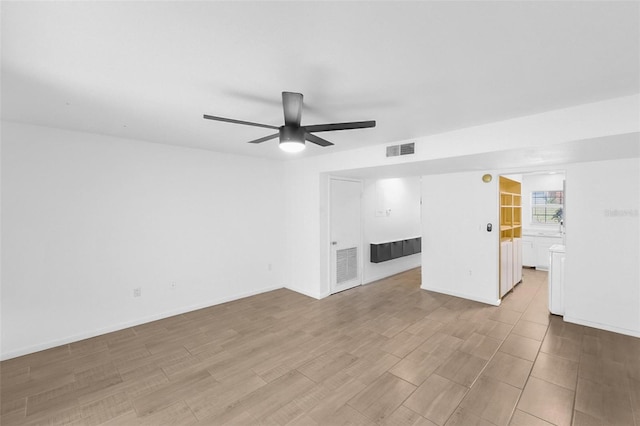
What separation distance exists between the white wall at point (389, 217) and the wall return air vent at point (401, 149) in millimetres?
1909

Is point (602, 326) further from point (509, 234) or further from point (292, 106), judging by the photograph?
point (292, 106)

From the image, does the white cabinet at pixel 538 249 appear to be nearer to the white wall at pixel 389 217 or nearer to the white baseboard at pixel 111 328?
the white wall at pixel 389 217

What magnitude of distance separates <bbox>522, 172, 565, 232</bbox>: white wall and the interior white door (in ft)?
15.8

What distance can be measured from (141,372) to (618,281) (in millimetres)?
5721

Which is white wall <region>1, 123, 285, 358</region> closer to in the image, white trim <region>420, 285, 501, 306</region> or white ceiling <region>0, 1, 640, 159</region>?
white ceiling <region>0, 1, 640, 159</region>

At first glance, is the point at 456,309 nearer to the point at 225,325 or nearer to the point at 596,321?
the point at 596,321

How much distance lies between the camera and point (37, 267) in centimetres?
323

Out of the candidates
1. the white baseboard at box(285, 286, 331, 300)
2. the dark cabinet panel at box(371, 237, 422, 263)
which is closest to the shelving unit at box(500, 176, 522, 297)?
the dark cabinet panel at box(371, 237, 422, 263)

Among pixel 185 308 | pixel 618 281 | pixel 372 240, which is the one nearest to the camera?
pixel 618 281

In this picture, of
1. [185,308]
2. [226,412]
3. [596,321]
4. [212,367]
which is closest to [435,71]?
[226,412]

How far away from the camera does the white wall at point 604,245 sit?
3.44 m

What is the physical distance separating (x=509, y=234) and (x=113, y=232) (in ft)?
22.7

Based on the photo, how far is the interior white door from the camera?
522 cm

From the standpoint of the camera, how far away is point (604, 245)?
362 centimetres
